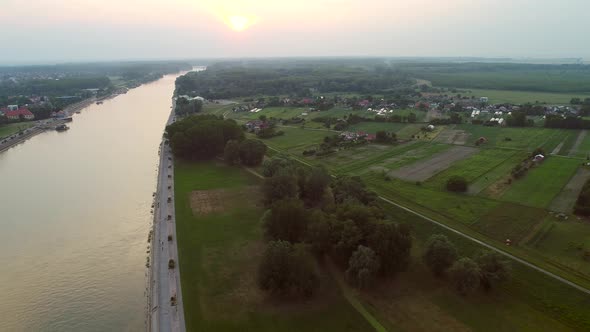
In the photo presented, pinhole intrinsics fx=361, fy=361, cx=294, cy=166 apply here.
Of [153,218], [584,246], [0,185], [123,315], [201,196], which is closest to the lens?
[123,315]

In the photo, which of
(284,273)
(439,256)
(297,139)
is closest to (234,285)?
(284,273)

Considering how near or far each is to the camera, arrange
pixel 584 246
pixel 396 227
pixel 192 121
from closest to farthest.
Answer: pixel 396 227
pixel 584 246
pixel 192 121

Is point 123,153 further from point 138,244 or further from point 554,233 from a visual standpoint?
point 554,233

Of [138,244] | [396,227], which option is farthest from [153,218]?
[396,227]

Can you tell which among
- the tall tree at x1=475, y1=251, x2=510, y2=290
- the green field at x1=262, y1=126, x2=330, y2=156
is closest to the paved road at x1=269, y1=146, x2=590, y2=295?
the tall tree at x1=475, y1=251, x2=510, y2=290

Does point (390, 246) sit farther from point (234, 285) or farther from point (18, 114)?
point (18, 114)

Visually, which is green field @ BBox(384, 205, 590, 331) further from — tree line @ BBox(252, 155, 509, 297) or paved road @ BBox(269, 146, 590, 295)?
tree line @ BBox(252, 155, 509, 297)
